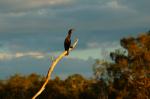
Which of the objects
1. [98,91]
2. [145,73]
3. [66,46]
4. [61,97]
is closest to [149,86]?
[145,73]

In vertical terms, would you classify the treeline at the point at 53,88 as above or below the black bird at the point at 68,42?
above

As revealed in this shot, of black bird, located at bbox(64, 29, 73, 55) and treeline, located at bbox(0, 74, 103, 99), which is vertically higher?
treeline, located at bbox(0, 74, 103, 99)

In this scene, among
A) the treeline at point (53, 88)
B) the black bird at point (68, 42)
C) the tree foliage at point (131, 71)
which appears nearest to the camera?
the black bird at point (68, 42)

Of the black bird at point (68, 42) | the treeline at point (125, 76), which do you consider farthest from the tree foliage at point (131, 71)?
the black bird at point (68, 42)

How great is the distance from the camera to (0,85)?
342ft

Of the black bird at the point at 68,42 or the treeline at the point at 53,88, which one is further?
the treeline at the point at 53,88

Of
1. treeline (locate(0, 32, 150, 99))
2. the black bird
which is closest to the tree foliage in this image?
treeline (locate(0, 32, 150, 99))

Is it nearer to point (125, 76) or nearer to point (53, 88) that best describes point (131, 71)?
point (125, 76)

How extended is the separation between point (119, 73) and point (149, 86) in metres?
5.20

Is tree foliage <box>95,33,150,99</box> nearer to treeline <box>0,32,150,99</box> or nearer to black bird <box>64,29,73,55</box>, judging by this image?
treeline <box>0,32,150,99</box>

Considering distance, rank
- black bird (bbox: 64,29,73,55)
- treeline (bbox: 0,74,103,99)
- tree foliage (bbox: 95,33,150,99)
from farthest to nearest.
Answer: treeline (bbox: 0,74,103,99), tree foliage (bbox: 95,33,150,99), black bird (bbox: 64,29,73,55)

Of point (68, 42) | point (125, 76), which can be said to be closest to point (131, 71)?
point (125, 76)

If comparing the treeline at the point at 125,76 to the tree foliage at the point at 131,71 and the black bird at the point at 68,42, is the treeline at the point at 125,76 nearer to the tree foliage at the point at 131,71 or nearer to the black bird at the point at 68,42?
the tree foliage at the point at 131,71

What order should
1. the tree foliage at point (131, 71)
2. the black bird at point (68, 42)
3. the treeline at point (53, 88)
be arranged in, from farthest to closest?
the treeline at point (53, 88) → the tree foliage at point (131, 71) → the black bird at point (68, 42)
